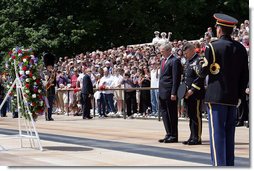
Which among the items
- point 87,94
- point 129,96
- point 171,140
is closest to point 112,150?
point 171,140

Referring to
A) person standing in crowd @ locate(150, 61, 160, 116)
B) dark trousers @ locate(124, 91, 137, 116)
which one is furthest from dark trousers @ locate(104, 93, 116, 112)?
person standing in crowd @ locate(150, 61, 160, 116)

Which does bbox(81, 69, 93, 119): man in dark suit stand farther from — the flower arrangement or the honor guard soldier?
the honor guard soldier

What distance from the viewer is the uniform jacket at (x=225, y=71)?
352 inches

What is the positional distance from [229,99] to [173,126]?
4807 mm

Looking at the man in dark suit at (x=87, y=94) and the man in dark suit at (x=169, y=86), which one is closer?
the man in dark suit at (x=169, y=86)

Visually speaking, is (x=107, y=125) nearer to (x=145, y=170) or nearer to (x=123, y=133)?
(x=123, y=133)

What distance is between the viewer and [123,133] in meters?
16.5

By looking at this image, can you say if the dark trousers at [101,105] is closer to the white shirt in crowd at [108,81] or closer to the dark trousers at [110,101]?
the dark trousers at [110,101]

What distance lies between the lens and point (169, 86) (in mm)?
13555

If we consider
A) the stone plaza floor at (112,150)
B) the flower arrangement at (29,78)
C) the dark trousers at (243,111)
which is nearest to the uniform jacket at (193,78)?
the stone plaza floor at (112,150)

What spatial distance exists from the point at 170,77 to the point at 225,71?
465cm

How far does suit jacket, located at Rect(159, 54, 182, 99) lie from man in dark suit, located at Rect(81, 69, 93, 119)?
10.3 metres

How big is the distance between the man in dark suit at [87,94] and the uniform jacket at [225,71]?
49.0 feet

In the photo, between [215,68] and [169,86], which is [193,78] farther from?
[215,68]
